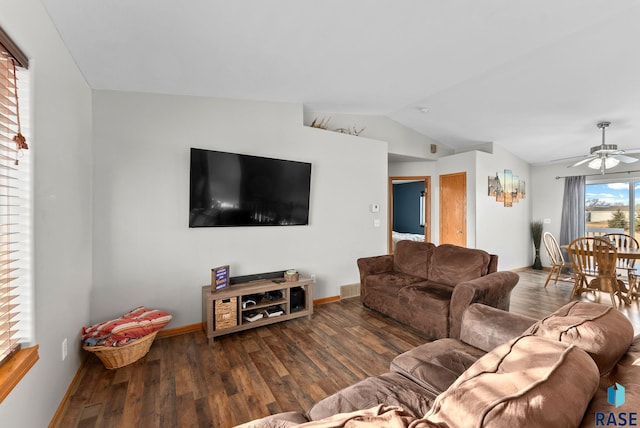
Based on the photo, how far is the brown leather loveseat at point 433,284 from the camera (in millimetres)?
2529

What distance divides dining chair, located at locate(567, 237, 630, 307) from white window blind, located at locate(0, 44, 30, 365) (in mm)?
5652

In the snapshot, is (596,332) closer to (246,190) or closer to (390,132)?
(246,190)

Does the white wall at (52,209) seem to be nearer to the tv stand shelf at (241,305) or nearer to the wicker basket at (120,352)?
the wicker basket at (120,352)

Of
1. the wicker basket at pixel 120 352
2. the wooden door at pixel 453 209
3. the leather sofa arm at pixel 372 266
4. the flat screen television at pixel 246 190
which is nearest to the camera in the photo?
the wicker basket at pixel 120 352

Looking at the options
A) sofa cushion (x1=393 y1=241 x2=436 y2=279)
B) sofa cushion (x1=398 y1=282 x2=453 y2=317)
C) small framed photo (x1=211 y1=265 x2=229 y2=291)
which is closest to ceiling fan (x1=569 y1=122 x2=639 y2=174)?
sofa cushion (x1=393 y1=241 x2=436 y2=279)

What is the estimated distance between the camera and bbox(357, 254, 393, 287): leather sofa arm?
360 cm

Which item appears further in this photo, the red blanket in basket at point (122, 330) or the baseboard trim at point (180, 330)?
the baseboard trim at point (180, 330)

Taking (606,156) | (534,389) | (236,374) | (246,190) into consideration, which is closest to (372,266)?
(246,190)

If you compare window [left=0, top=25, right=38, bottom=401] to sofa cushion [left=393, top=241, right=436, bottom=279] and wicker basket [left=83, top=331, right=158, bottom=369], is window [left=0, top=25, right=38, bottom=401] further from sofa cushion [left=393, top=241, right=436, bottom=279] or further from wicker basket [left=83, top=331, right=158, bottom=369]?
sofa cushion [left=393, top=241, right=436, bottom=279]

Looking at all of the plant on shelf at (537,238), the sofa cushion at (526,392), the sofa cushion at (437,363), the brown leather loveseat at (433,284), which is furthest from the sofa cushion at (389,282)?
the plant on shelf at (537,238)

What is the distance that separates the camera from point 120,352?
86.6 inches

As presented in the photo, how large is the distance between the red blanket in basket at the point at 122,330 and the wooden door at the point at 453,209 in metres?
4.96

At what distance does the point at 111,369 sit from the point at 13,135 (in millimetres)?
1873

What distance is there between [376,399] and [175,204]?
257 cm
